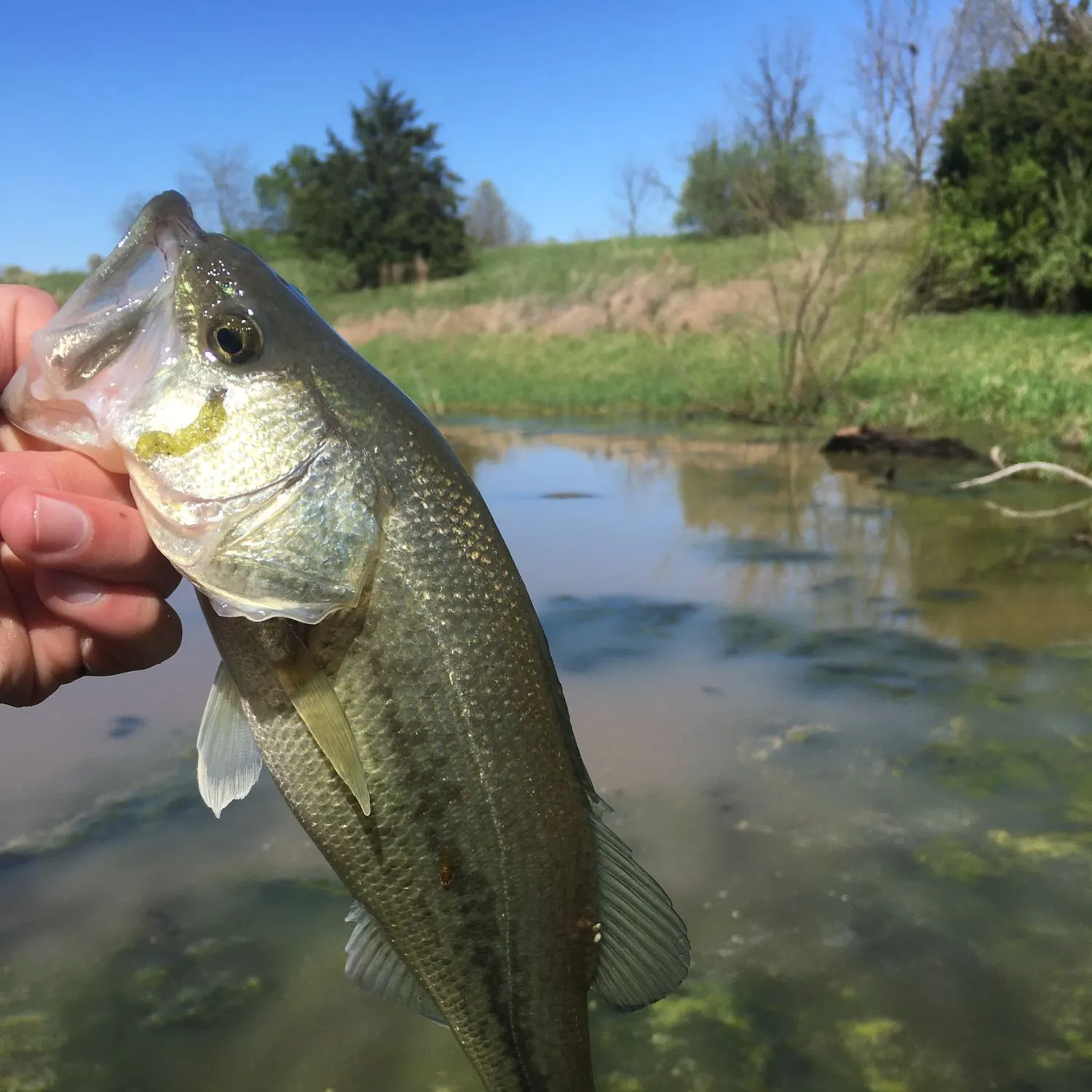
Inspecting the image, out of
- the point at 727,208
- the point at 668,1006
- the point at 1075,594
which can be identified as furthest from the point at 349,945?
the point at 727,208

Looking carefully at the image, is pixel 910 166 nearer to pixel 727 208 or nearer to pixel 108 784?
pixel 727 208

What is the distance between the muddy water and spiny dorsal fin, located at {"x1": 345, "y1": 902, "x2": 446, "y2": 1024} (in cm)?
99

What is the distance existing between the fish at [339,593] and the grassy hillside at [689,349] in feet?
29.4

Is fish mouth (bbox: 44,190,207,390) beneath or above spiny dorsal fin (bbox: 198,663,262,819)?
above

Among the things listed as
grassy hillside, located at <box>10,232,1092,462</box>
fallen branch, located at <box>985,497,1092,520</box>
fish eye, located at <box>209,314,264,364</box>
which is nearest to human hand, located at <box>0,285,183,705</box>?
fish eye, located at <box>209,314,264,364</box>

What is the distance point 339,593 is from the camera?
1.69 m

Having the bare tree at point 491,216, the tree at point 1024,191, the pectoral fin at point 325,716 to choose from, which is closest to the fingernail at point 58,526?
the pectoral fin at point 325,716

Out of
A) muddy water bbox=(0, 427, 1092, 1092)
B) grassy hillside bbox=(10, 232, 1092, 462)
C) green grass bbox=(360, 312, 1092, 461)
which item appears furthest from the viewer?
grassy hillside bbox=(10, 232, 1092, 462)

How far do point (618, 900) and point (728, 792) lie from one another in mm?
2273

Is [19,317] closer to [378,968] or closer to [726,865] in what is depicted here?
[378,968]

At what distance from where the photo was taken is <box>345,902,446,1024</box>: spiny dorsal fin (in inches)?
76.5

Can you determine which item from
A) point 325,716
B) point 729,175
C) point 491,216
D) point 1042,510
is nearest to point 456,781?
point 325,716

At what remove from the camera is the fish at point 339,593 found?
1.69 m

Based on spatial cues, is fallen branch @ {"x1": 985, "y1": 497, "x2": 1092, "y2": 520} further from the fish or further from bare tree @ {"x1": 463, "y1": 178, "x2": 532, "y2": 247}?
bare tree @ {"x1": 463, "y1": 178, "x2": 532, "y2": 247}
